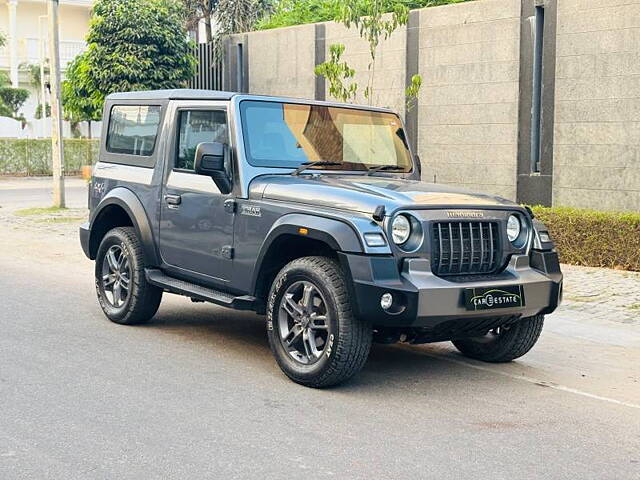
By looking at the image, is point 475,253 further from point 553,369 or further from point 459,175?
point 459,175

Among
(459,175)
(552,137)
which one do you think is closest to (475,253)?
(552,137)

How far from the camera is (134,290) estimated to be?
8234 millimetres

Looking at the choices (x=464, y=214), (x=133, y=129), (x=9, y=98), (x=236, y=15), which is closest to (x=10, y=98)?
(x=9, y=98)

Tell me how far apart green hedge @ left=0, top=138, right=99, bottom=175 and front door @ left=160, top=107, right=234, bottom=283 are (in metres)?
28.5

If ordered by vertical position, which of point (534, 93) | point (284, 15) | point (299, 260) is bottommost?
point (299, 260)

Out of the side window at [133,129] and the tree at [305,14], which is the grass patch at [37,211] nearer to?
the tree at [305,14]

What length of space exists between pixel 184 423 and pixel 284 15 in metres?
23.1

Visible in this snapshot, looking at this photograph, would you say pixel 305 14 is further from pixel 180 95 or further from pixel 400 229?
pixel 400 229

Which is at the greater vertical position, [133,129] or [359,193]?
[133,129]

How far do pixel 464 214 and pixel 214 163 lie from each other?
1.83 metres

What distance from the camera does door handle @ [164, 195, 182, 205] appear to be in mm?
7771

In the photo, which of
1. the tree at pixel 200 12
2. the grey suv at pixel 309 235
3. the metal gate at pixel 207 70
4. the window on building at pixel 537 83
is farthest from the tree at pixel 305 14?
the grey suv at pixel 309 235

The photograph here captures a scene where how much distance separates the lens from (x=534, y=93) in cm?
1582

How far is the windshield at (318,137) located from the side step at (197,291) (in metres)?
0.98
